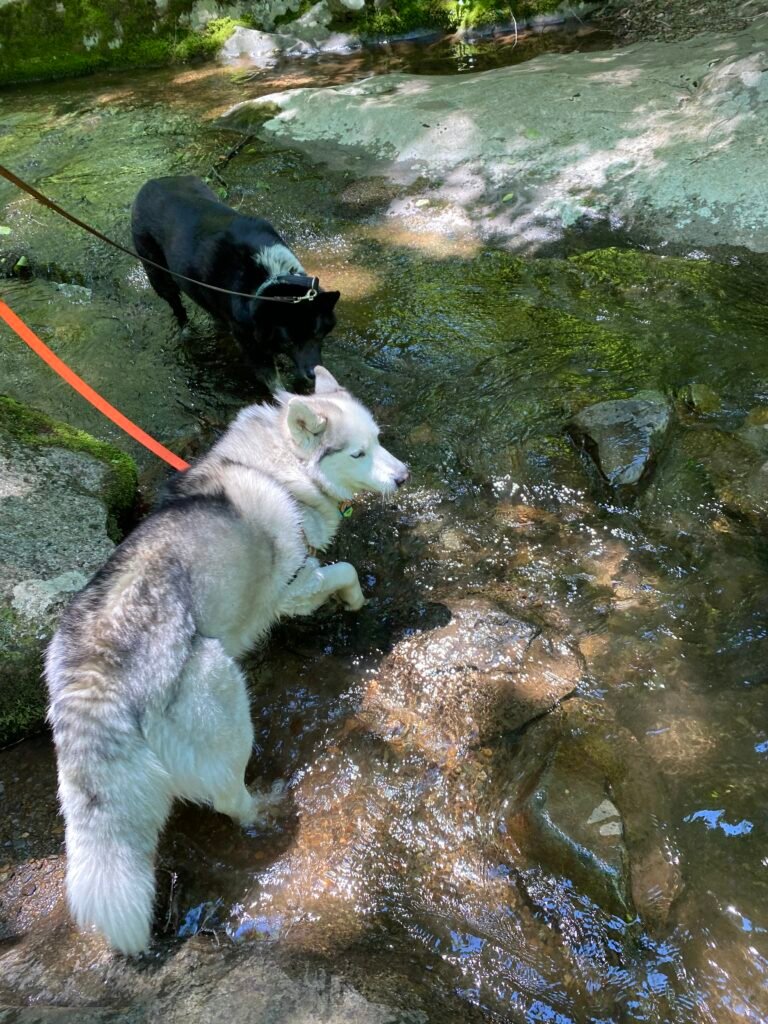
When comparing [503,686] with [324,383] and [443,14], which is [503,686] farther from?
[443,14]

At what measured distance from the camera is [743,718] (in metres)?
2.80

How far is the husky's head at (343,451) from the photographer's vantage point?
346 cm

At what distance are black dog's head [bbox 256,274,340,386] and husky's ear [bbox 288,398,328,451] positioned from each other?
68.0 inches

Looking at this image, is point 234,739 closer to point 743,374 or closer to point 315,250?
point 743,374

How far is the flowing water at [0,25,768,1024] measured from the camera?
88.4 inches

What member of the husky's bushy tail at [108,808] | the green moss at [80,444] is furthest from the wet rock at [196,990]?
the green moss at [80,444]

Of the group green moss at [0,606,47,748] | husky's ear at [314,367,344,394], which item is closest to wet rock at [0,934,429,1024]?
green moss at [0,606,47,748]

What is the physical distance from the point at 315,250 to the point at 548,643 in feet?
17.1

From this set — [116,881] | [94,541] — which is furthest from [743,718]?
[94,541]

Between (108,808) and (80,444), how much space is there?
104 inches

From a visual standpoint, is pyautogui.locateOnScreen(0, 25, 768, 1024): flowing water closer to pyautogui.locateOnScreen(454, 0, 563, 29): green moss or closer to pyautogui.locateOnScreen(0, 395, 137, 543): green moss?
pyautogui.locateOnScreen(0, 395, 137, 543): green moss

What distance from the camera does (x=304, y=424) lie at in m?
3.37

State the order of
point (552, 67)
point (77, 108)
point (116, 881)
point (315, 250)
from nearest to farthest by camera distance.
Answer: point (116, 881)
point (315, 250)
point (552, 67)
point (77, 108)

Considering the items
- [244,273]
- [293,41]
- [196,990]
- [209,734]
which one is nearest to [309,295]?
[244,273]
